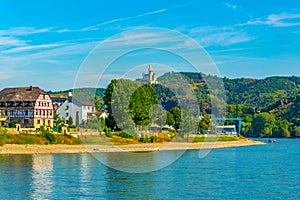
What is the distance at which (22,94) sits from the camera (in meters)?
97.2

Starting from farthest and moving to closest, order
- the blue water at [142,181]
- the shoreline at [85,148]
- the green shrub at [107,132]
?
1. the green shrub at [107,132]
2. the shoreline at [85,148]
3. the blue water at [142,181]

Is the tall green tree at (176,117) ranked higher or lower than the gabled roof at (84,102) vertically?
lower

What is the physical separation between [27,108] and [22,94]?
449 centimetres

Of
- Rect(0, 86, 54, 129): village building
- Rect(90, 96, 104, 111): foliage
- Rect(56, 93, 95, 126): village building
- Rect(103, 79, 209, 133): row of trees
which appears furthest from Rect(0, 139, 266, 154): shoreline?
Rect(90, 96, 104, 111): foliage

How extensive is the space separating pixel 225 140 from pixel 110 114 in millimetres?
38987

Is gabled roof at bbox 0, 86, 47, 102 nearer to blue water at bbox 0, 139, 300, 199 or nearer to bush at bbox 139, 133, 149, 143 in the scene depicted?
bush at bbox 139, 133, 149, 143

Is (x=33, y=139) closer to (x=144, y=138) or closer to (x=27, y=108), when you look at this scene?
(x=27, y=108)

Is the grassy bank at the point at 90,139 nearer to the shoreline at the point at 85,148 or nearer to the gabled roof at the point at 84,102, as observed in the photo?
the shoreline at the point at 85,148

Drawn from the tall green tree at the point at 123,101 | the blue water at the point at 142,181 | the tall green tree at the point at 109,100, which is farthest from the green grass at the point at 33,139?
the tall green tree at the point at 109,100

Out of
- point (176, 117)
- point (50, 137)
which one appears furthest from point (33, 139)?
point (176, 117)

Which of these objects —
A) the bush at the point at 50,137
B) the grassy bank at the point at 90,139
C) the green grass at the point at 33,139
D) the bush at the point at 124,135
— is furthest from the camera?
the bush at the point at 124,135

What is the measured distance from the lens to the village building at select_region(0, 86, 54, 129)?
308 feet

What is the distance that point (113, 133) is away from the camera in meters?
91.3

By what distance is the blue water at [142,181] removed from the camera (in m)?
36.5
